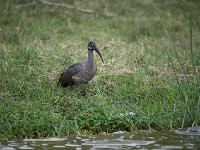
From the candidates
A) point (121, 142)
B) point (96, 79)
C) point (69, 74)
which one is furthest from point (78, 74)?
point (121, 142)

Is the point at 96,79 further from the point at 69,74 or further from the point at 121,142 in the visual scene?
the point at 121,142

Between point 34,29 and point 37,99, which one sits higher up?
point 34,29

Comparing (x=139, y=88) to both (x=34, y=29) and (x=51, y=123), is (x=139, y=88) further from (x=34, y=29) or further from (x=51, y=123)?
(x=34, y=29)

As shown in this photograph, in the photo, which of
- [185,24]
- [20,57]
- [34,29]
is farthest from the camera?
[185,24]

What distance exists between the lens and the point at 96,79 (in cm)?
1049

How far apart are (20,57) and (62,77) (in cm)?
117

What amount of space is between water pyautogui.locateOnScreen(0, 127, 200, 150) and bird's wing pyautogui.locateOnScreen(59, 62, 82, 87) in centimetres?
165

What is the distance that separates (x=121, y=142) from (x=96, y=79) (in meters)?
2.42

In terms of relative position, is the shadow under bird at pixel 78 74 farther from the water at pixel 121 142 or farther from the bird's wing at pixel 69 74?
the water at pixel 121 142

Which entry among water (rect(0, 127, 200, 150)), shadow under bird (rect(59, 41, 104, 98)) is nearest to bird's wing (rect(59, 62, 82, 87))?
shadow under bird (rect(59, 41, 104, 98))

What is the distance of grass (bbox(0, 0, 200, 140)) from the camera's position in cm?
Result: 895

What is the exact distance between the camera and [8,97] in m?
9.55

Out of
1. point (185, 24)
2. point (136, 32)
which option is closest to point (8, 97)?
point (136, 32)

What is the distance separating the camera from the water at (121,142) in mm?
7992
